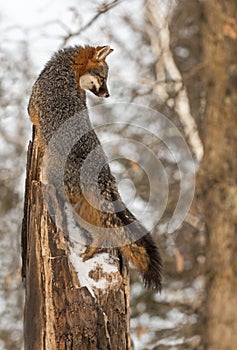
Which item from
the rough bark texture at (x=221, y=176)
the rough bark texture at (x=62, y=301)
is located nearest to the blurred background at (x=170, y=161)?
the rough bark texture at (x=221, y=176)

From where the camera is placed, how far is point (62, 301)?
4750mm

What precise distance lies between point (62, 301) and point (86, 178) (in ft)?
2.30

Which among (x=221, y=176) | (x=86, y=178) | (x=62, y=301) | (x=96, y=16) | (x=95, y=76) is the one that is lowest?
(x=62, y=301)

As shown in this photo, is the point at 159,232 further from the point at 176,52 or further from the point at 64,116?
the point at 64,116

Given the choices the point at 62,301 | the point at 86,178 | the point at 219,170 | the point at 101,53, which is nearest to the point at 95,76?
the point at 101,53

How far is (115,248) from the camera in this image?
16.4ft

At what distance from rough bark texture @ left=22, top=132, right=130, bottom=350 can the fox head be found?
104 centimetres

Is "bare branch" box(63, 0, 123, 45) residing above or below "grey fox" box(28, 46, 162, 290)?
above

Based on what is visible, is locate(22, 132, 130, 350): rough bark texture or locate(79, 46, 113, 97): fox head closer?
locate(22, 132, 130, 350): rough bark texture

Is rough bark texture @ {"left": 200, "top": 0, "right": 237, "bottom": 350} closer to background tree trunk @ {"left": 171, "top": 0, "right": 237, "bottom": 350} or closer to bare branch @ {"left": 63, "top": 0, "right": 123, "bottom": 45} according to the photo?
background tree trunk @ {"left": 171, "top": 0, "right": 237, "bottom": 350}

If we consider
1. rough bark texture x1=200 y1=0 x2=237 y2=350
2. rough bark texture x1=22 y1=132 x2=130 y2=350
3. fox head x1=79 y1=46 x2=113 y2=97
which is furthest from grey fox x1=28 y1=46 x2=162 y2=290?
rough bark texture x1=200 y1=0 x2=237 y2=350

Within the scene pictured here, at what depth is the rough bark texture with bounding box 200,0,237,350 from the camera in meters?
8.43

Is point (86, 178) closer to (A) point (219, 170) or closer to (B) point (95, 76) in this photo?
(B) point (95, 76)

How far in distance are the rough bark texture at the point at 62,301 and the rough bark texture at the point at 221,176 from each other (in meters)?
3.63
